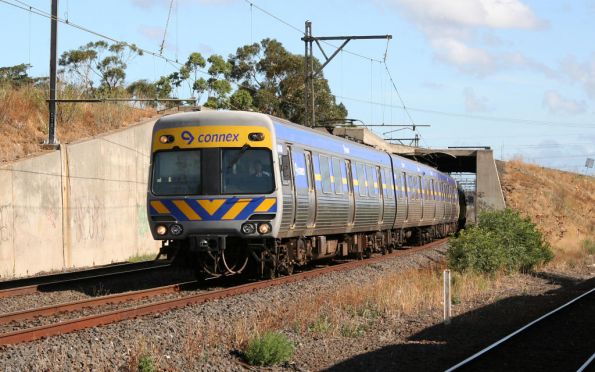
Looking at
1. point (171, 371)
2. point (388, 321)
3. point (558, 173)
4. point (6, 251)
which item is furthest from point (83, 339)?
point (558, 173)

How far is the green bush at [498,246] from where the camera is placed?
22.1 metres

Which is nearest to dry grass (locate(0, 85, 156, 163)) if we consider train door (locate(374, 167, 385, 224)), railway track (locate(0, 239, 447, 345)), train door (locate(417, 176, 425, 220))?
train door (locate(374, 167, 385, 224))

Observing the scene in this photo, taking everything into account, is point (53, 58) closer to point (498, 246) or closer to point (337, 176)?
point (337, 176)

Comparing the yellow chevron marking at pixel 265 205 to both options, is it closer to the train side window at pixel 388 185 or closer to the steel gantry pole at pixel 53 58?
the train side window at pixel 388 185

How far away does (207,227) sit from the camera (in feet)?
52.1

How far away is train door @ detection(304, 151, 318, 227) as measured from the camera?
18125 mm

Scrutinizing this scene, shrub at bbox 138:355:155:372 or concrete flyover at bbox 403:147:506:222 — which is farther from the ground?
concrete flyover at bbox 403:147:506:222

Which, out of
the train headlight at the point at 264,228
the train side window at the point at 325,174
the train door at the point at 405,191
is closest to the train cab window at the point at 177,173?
the train headlight at the point at 264,228

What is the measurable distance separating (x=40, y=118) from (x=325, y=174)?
13.9 meters

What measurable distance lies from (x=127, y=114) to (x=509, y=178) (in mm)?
31973

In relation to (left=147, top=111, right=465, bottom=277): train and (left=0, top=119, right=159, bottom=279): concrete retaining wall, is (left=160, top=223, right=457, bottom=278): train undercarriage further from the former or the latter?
(left=0, top=119, right=159, bottom=279): concrete retaining wall

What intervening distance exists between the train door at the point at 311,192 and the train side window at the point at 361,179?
4089 millimetres

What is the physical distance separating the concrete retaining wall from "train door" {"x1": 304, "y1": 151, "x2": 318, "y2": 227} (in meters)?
8.46

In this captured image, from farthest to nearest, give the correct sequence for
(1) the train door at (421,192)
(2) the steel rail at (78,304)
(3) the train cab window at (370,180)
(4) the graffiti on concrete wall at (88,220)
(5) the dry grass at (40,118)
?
(1) the train door at (421,192) → (5) the dry grass at (40,118) → (4) the graffiti on concrete wall at (88,220) → (3) the train cab window at (370,180) → (2) the steel rail at (78,304)
